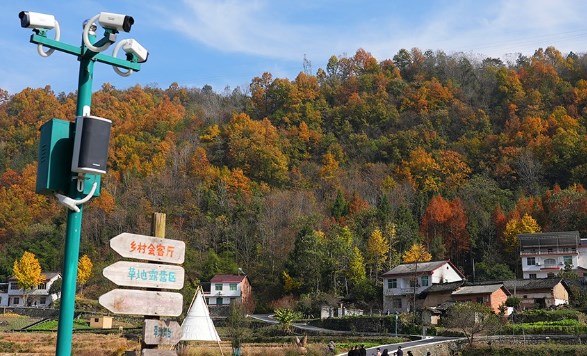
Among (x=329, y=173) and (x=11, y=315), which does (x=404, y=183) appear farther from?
(x=11, y=315)

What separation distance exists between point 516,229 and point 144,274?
2164 inches

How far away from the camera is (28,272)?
6169 cm

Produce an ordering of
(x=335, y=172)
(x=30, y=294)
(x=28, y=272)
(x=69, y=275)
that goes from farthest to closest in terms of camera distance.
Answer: (x=335, y=172)
(x=30, y=294)
(x=28, y=272)
(x=69, y=275)

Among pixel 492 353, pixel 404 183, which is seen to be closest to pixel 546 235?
pixel 404 183

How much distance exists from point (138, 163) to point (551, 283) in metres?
57.3

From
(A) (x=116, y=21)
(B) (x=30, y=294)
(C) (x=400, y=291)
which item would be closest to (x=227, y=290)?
(C) (x=400, y=291)

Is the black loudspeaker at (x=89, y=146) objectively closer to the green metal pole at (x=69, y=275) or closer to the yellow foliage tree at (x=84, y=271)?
the green metal pole at (x=69, y=275)

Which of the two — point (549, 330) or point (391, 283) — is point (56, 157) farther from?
point (391, 283)

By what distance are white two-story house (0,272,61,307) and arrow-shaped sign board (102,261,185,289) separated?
61704mm

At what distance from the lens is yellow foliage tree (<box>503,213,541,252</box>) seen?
5638 cm

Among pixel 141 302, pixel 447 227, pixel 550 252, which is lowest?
pixel 141 302

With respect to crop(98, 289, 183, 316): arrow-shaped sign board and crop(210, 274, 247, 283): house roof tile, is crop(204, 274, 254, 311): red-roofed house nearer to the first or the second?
crop(210, 274, 247, 283): house roof tile

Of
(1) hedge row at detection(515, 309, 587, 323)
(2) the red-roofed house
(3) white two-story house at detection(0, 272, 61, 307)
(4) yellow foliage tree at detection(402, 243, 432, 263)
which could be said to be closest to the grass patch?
(2) the red-roofed house

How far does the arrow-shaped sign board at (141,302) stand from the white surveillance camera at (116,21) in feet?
7.55
